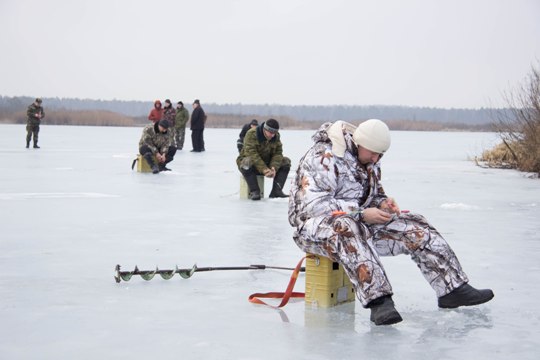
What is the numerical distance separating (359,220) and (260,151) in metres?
6.75

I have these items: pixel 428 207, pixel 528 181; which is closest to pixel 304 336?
pixel 428 207

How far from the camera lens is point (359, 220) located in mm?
4875

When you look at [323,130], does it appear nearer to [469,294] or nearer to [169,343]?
[469,294]

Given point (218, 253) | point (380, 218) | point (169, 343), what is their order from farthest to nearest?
point (218, 253), point (380, 218), point (169, 343)

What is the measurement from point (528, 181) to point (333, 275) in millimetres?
12185

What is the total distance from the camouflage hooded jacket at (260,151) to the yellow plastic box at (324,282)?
21.0ft

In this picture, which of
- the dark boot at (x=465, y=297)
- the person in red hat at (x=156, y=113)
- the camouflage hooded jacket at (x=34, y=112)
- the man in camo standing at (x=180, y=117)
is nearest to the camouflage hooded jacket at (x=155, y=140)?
the person in red hat at (x=156, y=113)

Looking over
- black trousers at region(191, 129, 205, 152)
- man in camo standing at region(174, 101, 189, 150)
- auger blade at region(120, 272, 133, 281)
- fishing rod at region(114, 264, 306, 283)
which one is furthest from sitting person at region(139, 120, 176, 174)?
black trousers at region(191, 129, 205, 152)

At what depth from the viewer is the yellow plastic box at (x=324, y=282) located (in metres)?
4.88

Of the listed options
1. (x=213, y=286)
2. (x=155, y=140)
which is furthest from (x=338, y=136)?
(x=155, y=140)

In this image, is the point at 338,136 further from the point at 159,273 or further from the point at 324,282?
the point at 159,273

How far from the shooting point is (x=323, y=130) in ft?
16.2

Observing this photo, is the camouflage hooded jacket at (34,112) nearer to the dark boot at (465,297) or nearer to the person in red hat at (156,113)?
the person in red hat at (156,113)

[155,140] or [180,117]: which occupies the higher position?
[180,117]
